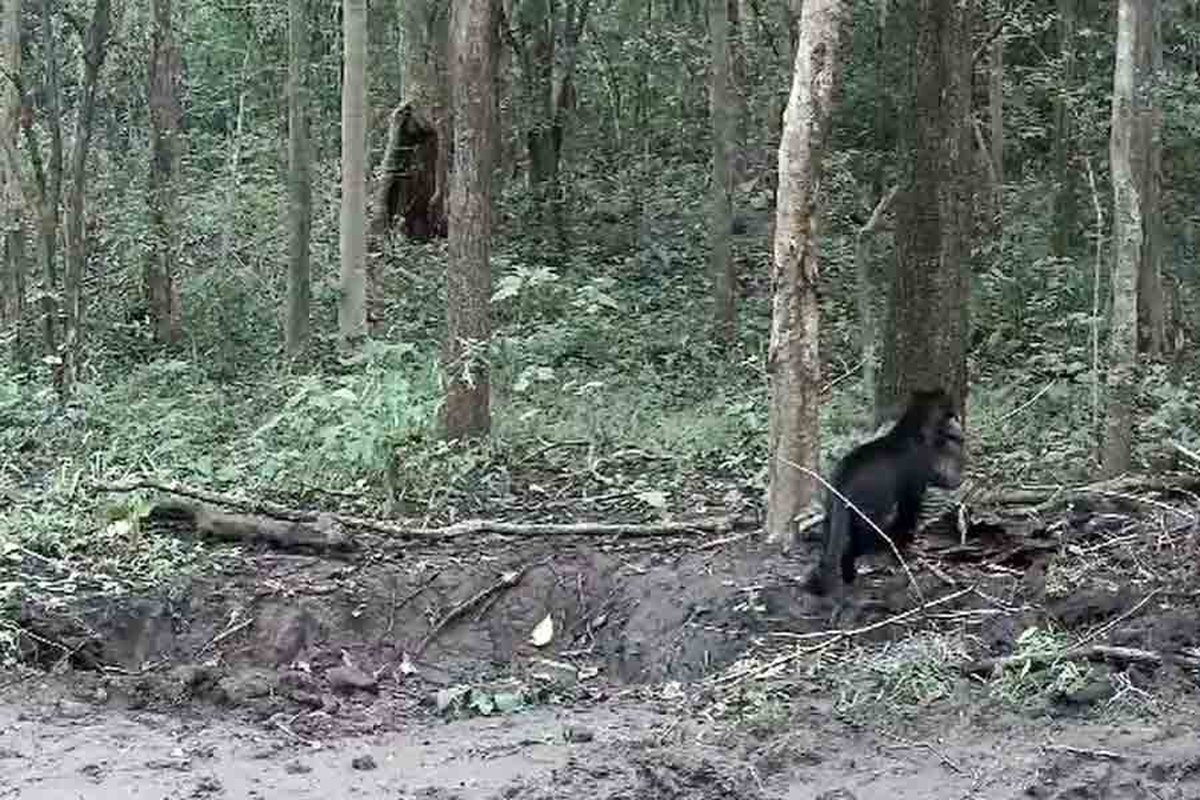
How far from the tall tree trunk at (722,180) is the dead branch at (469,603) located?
9.72 m

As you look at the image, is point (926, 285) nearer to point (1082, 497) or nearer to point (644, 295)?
point (1082, 497)

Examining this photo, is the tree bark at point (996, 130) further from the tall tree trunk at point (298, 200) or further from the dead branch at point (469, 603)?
the dead branch at point (469, 603)

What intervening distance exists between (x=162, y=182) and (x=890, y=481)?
1303cm

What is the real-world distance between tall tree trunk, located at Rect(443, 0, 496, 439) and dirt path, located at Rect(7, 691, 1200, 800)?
5340 mm

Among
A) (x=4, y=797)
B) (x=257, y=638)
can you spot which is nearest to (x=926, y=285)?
(x=257, y=638)

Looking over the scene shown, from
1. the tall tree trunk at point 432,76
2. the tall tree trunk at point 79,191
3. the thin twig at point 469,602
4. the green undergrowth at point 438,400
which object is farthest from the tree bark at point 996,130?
the thin twig at point 469,602

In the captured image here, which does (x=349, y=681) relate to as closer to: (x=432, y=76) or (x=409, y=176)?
(x=409, y=176)

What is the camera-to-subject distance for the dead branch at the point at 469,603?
966cm

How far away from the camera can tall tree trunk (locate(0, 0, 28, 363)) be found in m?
18.0

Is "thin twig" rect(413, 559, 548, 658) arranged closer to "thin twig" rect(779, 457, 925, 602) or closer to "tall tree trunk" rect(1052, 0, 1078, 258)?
"thin twig" rect(779, 457, 925, 602)

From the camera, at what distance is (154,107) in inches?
776

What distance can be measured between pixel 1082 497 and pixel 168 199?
12932 millimetres

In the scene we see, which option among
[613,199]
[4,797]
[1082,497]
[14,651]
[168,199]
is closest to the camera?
[4,797]

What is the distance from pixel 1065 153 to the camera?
22.3 metres
